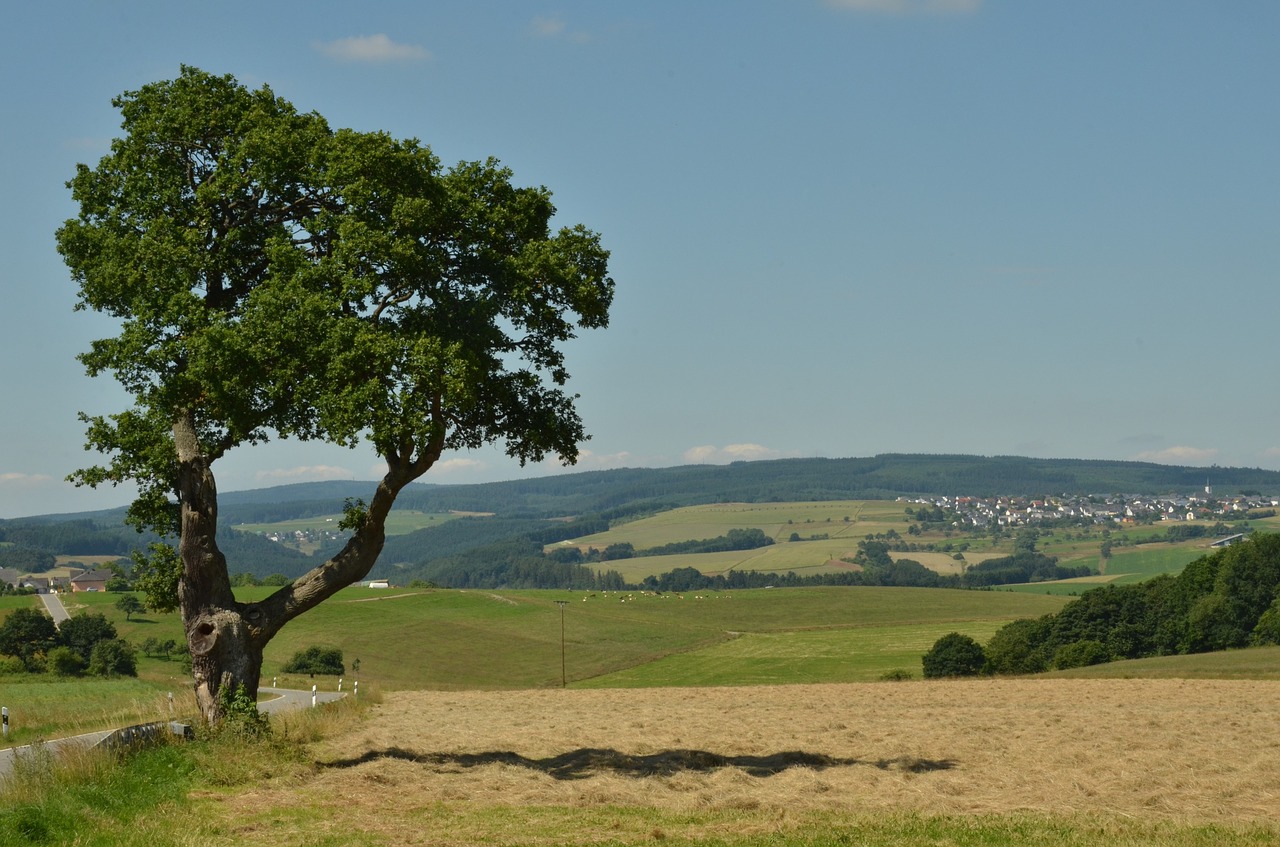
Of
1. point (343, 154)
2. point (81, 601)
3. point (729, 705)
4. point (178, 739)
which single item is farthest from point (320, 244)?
point (81, 601)

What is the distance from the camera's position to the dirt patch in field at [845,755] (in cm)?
2014

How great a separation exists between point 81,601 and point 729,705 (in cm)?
11636

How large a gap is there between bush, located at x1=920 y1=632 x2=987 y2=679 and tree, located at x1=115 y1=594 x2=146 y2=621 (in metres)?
77.0

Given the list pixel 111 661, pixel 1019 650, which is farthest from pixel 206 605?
pixel 1019 650

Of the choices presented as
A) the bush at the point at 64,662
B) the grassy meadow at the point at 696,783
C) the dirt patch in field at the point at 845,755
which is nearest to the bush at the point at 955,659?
the dirt patch in field at the point at 845,755

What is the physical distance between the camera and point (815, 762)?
25219mm

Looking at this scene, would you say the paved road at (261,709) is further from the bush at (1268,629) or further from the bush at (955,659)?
the bush at (1268,629)

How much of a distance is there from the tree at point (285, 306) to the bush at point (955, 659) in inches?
2895

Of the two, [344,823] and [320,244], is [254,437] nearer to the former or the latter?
[320,244]

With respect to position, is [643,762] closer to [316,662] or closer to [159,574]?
[159,574]

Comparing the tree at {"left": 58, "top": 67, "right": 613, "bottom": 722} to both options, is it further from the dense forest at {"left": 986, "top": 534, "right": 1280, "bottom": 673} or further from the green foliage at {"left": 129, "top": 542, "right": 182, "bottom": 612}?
the dense forest at {"left": 986, "top": 534, "right": 1280, "bottom": 673}

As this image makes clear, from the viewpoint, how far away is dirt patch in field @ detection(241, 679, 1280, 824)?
Result: 20141 mm

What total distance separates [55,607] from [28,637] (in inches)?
1803

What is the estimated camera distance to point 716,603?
178 m
